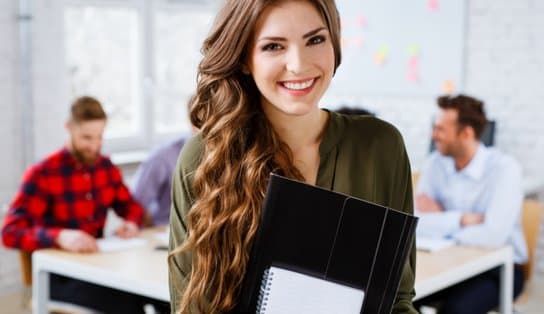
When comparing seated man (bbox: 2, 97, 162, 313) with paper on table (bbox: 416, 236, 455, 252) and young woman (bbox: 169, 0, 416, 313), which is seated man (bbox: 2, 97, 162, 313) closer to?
paper on table (bbox: 416, 236, 455, 252)

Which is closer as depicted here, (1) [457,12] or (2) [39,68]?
(2) [39,68]

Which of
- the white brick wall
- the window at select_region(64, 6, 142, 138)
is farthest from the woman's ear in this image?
the window at select_region(64, 6, 142, 138)

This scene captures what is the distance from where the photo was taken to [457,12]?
5.43 metres

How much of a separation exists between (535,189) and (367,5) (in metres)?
1.95

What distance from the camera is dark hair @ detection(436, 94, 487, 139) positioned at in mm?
3699

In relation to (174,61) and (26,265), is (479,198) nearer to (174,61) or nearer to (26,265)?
(26,265)

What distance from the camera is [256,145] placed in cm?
151

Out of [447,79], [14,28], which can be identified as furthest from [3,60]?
[447,79]

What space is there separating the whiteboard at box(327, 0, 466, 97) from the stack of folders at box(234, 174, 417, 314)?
431cm

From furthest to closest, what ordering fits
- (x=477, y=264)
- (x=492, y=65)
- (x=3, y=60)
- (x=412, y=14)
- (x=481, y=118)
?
(x=412, y=14) < (x=492, y=65) < (x=3, y=60) < (x=481, y=118) < (x=477, y=264)

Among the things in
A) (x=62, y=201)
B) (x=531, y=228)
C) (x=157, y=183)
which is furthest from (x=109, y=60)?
(x=531, y=228)

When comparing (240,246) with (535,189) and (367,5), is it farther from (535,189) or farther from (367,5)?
(367,5)

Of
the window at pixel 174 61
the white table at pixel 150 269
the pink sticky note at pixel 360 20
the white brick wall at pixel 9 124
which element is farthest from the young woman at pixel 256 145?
the pink sticky note at pixel 360 20

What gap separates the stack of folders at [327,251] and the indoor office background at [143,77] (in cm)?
335
